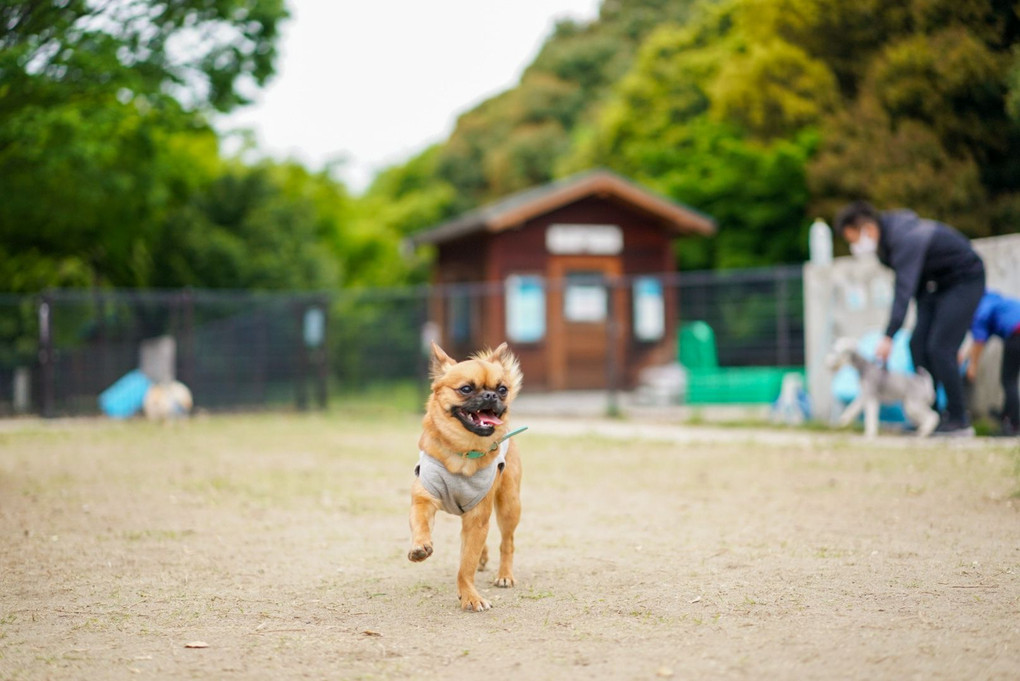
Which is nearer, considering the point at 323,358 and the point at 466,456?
the point at 466,456

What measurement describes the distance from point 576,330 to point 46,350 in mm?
9728

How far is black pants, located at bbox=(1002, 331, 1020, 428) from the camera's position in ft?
Result: 32.4

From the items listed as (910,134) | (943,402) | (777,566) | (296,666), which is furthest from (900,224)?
(910,134)

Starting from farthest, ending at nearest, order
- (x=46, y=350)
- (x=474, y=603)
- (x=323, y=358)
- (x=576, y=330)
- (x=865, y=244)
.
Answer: (x=576, y=330) → (x=323, y=358) → (x=46, y=350) → (x=865, y=244) → (x=474, y=603)

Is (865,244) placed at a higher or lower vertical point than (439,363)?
higher

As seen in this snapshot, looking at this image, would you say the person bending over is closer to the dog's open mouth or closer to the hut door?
the dog's open mouth

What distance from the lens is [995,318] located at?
9.96 metres

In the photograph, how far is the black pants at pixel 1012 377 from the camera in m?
9.87

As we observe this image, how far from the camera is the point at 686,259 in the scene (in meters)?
29.1

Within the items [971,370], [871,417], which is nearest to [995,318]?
[971,370]

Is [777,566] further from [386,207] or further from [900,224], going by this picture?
[386,207]

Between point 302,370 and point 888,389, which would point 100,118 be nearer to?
point 302,370

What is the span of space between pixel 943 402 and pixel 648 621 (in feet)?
26.9

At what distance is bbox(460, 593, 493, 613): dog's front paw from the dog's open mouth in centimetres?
70
